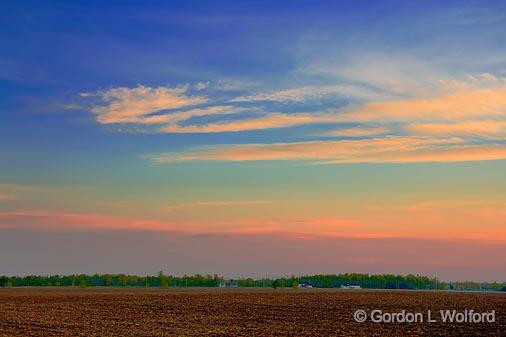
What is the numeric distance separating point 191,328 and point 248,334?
607 cm

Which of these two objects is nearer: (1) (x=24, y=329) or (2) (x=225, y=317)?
(1) (x=24, y=329)

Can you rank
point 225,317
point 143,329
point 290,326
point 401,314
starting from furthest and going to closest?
point 401,314
point 225,317
point 290,326
point 143,329

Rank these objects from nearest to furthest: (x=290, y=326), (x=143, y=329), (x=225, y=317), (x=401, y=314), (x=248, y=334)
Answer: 1. (x=248, y=334)
2. (x=143, y=329)
3. (x=290, y=326)
4. (x=225, y=317)
5. (x=401, y=314)

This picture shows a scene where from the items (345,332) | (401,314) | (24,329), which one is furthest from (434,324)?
(24,329)

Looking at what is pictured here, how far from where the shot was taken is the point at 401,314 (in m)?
64.8

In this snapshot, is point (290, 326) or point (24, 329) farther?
point (290, 326)

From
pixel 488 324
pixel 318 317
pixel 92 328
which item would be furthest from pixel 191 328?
pixel 488 324

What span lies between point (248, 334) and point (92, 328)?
1101 centimetres

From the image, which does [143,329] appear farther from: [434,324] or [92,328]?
[434,324]

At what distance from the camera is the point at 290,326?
48.2 metres

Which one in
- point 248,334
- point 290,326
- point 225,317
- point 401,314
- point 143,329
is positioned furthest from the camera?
point 401,314

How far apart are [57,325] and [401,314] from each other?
107ft

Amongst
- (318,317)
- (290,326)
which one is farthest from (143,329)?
(318,317)

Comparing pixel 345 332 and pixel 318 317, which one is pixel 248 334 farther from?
pixel 318 317
